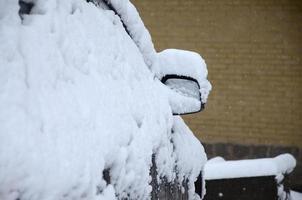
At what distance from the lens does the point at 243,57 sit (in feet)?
19.5

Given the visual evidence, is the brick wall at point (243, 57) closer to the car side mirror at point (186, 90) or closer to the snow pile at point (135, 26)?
the car side mirror at point (186, 90)

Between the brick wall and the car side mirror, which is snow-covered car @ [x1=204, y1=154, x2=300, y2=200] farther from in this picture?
the brick wall

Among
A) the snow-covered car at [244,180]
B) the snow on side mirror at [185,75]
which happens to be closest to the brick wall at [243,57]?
the snow-covered car at [244,180]

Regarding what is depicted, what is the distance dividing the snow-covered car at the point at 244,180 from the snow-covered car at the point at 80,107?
6.92 ft

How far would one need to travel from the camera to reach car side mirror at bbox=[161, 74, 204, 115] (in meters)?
1.93

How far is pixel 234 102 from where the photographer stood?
6.06 m

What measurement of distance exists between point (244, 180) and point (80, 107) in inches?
119

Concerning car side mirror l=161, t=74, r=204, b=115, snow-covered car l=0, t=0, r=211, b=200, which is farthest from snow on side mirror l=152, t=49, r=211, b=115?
snow-covered car l=0, t=0, r=211, b=200

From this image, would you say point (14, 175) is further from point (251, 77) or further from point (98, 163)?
point (251, 77)

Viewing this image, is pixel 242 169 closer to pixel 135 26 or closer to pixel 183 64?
pixel 183 64

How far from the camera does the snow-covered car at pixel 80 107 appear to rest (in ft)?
2.80

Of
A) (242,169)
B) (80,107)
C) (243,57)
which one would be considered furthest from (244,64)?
(80,107)

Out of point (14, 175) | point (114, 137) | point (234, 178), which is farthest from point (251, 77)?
point (14, 175)

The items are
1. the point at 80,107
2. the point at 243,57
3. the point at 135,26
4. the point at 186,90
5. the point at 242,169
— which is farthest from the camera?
the point at 243,57
